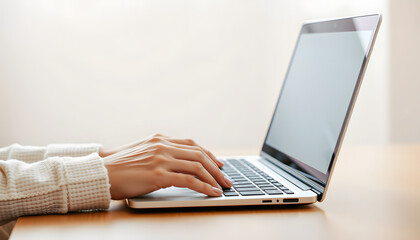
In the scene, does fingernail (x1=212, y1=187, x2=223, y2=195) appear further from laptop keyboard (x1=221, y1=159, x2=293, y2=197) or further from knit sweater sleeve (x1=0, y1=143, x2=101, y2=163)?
knit sweater sleeve (x1=0, y1=143, x2=101, y2=163)

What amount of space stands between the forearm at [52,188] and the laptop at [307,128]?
5cm

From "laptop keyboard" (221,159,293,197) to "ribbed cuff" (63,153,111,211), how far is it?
0.58 feet

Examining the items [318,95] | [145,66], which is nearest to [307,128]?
[318,95]

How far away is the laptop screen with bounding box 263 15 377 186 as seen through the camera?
806mm

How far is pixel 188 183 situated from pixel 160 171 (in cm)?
4

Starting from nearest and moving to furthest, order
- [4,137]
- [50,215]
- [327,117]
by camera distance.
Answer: [50,215] < [327,117] < [4,137]

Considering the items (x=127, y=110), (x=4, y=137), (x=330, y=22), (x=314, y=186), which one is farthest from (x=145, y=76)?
(x=314, y=186)

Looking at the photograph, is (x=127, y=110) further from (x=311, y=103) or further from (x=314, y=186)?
(x=314, y=186)

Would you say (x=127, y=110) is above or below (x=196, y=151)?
below

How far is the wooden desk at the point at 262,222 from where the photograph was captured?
1.98 feet

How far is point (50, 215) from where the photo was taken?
70cm

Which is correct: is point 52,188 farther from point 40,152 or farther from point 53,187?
point 40,152

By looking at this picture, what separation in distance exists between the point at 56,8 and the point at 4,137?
0.71 meters

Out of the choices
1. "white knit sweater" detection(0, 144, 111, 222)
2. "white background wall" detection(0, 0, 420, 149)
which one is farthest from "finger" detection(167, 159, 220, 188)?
"white background wall" detection(0, 0, 420, 149)
